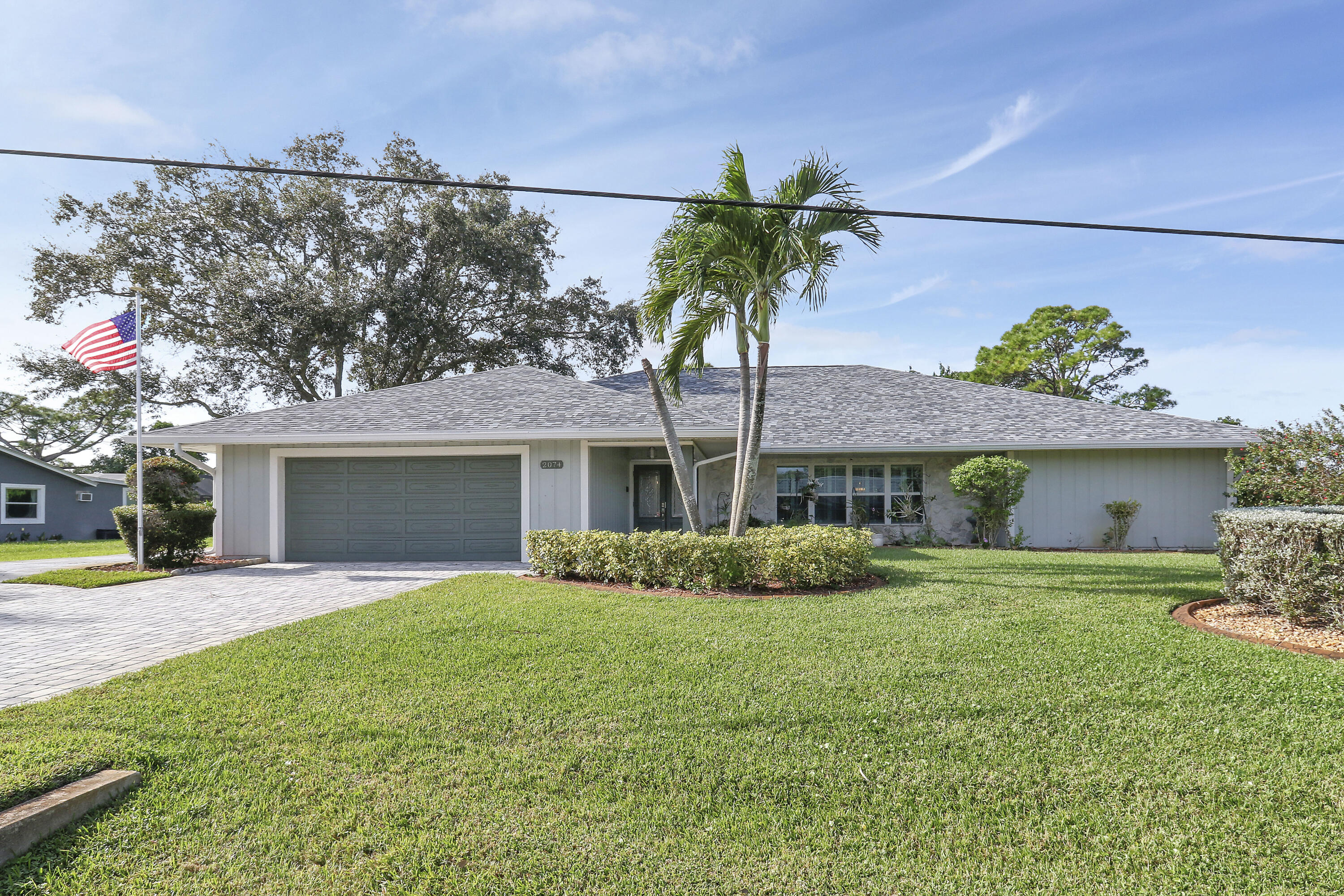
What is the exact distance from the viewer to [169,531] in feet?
37.9

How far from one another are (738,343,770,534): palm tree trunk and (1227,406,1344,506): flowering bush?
7.59 metres

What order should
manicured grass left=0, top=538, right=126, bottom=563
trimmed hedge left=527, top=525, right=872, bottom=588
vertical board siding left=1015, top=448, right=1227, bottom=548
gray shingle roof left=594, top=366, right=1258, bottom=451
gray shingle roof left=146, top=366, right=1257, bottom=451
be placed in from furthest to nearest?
1. manicured grass left=0, top=538, right=126, bottom=563
2. vertical board siding left=1015, top=448, right=1227, bottom=548
3. gray shingle roof left=594, top=366, right=1258, bottom=451
4. gray shingle roof left=146, top=366, right=1257, bottom=451
5. trimmed hedge left=527, top=525, right=872, bottom=588

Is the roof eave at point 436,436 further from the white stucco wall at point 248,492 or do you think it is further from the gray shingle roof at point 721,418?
the white stucco wall at point 248,492

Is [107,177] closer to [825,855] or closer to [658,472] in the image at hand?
[658,472]

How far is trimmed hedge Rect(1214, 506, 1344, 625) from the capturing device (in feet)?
18.5

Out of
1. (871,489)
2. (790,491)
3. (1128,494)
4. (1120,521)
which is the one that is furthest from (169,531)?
(1128,494)

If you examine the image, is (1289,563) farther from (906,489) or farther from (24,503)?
(24,503)

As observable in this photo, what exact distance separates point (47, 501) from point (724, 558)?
85.6ft

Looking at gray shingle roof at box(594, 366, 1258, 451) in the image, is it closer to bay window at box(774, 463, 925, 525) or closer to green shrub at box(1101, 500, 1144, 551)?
bay window at box(774, 463, 925, 525)

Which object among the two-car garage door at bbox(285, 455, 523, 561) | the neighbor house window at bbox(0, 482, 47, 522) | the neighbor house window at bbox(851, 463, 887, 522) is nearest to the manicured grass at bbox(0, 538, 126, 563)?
the neighbor house window at bbox(0, 482, 47, 522)

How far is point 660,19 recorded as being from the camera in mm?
7703

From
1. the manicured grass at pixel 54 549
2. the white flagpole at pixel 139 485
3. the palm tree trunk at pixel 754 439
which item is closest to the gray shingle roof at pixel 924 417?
the palm tree trunk at pixel 754 439

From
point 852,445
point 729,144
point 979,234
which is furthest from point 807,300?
point 852,445

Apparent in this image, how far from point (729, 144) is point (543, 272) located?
61.0ft
